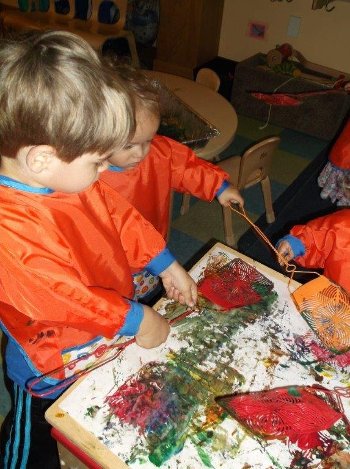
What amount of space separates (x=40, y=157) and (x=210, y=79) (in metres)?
2.07

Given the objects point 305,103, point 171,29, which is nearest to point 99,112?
point 305,103

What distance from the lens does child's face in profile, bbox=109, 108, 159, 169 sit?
100 centimetres

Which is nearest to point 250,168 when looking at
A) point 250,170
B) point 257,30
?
point 250,170

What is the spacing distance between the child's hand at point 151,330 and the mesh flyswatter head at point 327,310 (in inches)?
13.4

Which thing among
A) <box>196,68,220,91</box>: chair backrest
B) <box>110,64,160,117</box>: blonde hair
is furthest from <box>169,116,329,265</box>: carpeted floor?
<box>110,64,160,117</box>: blonde hair

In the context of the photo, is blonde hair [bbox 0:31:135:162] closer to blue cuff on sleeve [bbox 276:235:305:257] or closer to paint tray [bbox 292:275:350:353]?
paint tray [bbox 292:275:350:353]

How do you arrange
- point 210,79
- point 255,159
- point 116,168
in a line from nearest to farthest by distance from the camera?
point 116,168 → point 255,159 → point 210,79

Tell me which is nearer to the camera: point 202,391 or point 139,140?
point 202,391

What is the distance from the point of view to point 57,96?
1.90 feet

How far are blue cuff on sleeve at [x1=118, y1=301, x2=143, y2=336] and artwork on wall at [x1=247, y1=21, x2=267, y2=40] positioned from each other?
3.73m

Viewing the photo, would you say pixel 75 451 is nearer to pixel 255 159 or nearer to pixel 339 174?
pixel 255 159

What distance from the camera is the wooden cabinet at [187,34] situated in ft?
12.1

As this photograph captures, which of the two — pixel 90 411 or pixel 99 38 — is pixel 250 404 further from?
pixel 99 38

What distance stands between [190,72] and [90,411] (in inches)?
148
